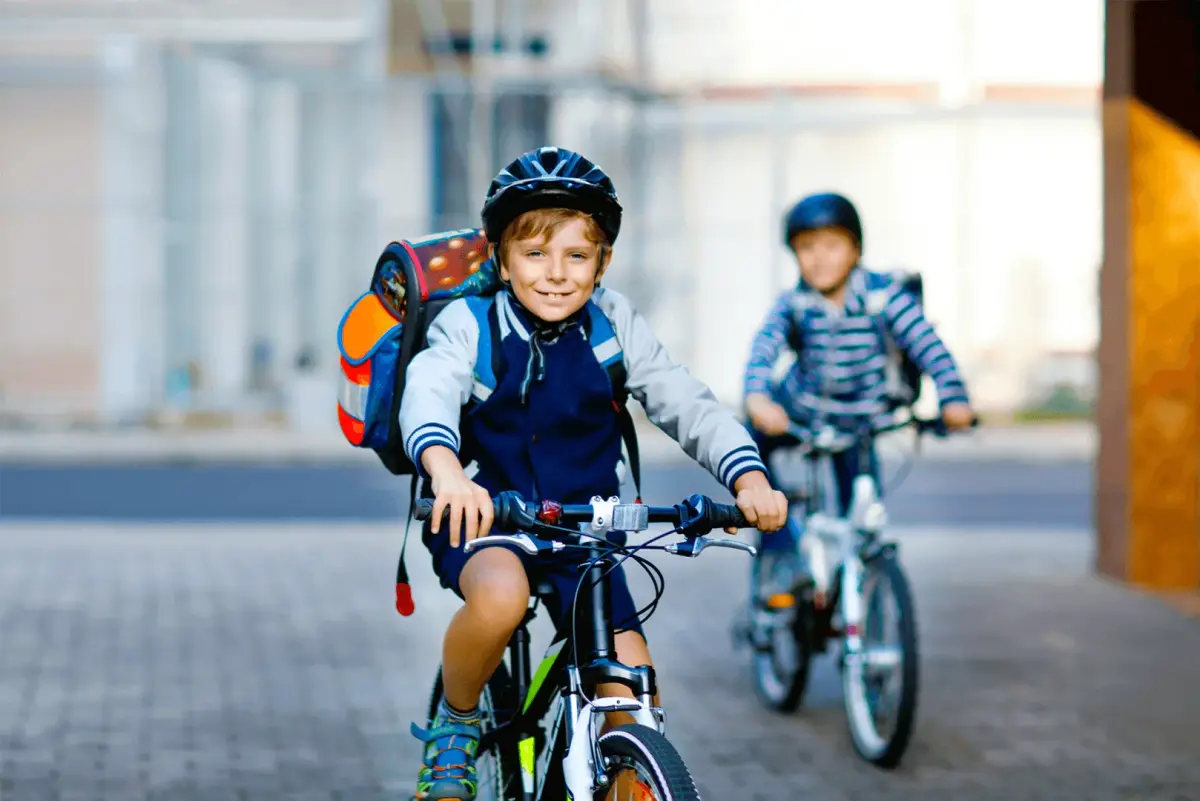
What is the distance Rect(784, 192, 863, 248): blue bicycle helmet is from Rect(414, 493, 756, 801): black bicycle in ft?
8.13

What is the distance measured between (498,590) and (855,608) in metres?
2.57

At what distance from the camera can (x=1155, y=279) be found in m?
9.52

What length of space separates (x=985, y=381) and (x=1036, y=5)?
5088 mm

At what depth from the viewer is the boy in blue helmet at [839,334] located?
5.94 m

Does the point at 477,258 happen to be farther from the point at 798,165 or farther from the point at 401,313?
the point at 798,165

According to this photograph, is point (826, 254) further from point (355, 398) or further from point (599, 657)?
point (599, 657)

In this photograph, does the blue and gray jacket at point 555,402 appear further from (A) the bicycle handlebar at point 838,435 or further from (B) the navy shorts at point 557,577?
(A) the bicycle handlebar at point 838,435

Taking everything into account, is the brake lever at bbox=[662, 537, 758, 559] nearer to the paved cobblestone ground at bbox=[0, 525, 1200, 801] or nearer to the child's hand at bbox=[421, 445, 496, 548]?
the child's hand at bbox=[421, 445, 496, 548]

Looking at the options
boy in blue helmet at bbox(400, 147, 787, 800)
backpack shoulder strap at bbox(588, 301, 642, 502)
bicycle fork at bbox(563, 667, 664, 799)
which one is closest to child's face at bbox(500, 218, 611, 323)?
boy in blue helmet at bbox(400, 147, 787, 800)

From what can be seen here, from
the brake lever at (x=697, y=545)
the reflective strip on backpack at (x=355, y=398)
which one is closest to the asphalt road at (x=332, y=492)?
the reflective strip on backpack at (x=355, y=398)

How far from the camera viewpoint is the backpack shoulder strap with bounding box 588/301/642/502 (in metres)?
3.78

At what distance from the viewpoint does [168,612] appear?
Answer: 8.73 meters

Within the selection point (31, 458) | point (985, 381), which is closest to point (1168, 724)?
point (31, 458)

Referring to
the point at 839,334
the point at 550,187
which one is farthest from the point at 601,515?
the point at 839,334
